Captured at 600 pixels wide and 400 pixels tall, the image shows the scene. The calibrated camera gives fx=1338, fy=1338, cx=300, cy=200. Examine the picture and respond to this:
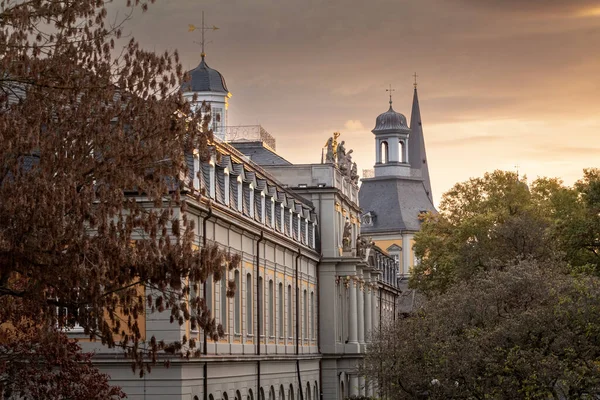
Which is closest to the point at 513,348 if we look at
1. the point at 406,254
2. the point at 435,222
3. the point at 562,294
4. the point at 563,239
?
the point at 562,294

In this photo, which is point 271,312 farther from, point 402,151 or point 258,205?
point 402,151

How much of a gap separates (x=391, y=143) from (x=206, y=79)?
7681 cm

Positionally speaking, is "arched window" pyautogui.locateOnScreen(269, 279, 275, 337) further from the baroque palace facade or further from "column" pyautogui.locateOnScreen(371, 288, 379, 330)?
"column" pyautogui.locateOnScreen(371, 288, 379, 330)

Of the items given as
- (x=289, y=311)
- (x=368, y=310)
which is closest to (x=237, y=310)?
(x=289, y=311)

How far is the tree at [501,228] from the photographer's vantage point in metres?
62.9

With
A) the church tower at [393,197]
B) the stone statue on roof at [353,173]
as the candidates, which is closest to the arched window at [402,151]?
the church tower at [393,197]

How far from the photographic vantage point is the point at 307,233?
208ft

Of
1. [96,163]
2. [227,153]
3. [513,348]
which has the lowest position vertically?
[513,348]

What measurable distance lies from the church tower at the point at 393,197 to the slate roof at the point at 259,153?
177ft

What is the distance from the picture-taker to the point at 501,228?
A: 223ft

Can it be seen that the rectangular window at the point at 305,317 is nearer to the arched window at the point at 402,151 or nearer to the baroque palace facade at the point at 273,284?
the baroque palace facade at the point at 273,284

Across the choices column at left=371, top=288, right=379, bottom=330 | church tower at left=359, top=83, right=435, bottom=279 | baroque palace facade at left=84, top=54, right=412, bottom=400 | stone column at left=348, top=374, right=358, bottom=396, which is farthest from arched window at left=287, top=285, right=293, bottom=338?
Result: church tower at left=359, top=83, right=435, bottom=279

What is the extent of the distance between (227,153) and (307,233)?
16670 mm

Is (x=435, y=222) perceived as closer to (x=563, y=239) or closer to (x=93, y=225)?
(x=563, y=239)
